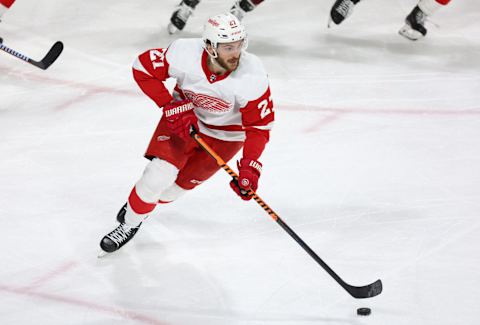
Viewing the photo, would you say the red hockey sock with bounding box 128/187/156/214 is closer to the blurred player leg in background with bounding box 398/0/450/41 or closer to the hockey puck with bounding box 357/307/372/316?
the hockey puck with bounding box 357/307/372/316

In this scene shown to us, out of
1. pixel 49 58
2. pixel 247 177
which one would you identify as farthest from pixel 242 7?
pixel 247 177

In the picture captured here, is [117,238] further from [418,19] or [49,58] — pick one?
[418,19]

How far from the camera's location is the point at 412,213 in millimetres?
3588

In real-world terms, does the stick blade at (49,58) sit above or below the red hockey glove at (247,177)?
below

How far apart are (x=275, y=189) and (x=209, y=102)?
2.94 feet

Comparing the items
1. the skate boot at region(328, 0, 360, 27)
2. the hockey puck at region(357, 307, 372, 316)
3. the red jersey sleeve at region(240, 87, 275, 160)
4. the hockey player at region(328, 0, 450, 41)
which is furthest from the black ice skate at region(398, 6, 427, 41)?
the hockey puck at region(357, 307, 372, 316)

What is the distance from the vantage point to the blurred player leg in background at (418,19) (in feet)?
17.3

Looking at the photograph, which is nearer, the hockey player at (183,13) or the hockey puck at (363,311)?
the hockey puck at (363,311)

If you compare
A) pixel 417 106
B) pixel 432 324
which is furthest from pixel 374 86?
pixel 432 324

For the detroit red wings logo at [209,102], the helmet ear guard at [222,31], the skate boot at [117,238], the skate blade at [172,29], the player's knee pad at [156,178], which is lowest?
the skate blade at [172,29]

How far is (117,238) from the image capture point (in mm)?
3289

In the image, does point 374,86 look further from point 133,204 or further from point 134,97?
point 133,204

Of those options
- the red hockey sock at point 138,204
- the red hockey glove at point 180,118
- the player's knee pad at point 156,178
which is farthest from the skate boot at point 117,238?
the red hockey glove at point 180,118

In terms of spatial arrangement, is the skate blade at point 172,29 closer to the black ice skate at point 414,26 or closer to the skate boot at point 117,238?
the black ice skate at point 414,26
